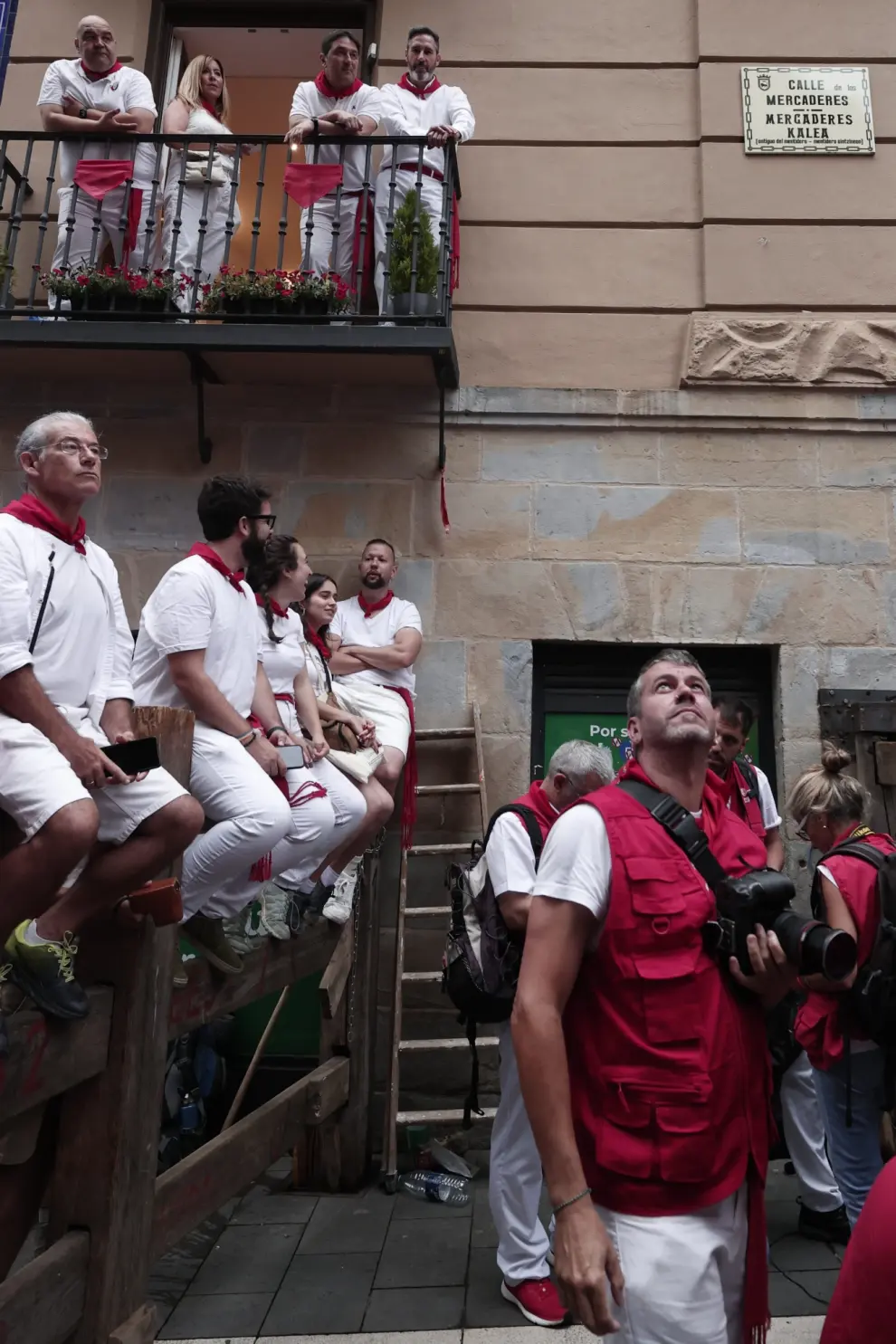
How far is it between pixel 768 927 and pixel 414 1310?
2727 mm

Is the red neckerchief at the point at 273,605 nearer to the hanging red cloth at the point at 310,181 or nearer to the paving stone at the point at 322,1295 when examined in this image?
the paving stone at the point at 322,1295

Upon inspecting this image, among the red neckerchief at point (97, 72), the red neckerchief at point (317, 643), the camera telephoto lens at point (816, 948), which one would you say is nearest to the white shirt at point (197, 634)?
the red neckerchief at point (317, 643)

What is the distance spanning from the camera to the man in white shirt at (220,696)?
3434 millimetres

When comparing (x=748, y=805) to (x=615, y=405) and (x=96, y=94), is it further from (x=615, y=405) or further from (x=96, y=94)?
(x=96, y=94)

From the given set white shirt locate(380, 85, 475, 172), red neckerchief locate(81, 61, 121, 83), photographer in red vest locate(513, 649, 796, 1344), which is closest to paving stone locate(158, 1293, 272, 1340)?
photographer in red vest locate(513, 649, 796, 1344)

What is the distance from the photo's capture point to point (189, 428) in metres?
6.96

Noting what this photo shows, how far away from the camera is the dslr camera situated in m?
2.05

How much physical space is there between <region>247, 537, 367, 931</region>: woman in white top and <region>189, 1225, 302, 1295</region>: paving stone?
1.43 meters

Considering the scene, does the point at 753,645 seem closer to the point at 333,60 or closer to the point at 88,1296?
the point at 333,60

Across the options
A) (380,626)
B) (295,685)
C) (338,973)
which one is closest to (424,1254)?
(338,973)

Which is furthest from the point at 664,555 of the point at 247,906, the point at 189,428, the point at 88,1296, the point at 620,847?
the point at 88,1296

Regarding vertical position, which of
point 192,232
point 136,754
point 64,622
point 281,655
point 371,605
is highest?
point 192,232

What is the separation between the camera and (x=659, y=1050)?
2.09 metres

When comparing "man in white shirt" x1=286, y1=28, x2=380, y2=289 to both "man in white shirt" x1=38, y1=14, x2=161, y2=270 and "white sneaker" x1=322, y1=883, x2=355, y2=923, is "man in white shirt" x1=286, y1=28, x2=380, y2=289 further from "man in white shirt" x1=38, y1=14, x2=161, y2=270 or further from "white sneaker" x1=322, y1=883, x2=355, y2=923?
"white sneaker" x1=322, y1=883, x2=355, y2=923
